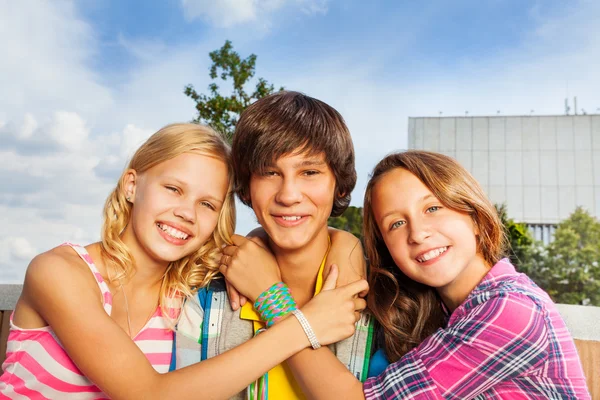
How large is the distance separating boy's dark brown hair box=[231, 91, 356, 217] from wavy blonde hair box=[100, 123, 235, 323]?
0.11m

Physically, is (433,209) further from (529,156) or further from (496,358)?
(529,156)

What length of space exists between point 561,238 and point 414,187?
16.4 m

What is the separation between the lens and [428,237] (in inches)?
73.7

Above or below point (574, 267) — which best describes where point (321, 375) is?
below

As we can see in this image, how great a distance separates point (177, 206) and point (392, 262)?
0.87 m

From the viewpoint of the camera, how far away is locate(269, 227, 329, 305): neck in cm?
219

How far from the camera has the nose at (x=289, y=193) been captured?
195 centimetres

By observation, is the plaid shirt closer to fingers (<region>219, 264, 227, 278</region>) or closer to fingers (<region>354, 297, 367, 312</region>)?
fingers (<region>354, 297, 367, 312</region>)

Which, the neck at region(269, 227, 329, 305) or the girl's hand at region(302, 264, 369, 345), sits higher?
the neck at region(269, 227, 329, 305)

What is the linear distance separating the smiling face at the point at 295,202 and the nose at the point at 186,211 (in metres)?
0.23

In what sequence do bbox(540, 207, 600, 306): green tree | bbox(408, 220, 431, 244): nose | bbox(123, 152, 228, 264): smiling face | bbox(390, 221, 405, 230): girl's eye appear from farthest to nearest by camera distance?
bbox(540, 207, 600, 306): green tree
bbox(123, 152, 228, 264): smiling face
bbox(390, 221, 405, 230): girl's eye
bbox(408, 220, 431, 244): nose

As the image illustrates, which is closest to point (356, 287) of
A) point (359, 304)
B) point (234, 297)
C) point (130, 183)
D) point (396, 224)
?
point (359, 304)

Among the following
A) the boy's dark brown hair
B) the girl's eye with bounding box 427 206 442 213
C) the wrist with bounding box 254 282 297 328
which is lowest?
the wrist with bounding box 254 282 297 328

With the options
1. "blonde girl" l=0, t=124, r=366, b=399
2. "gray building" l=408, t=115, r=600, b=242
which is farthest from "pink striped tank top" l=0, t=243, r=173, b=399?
"gray building" l=408, t=115, r=600, b=242
